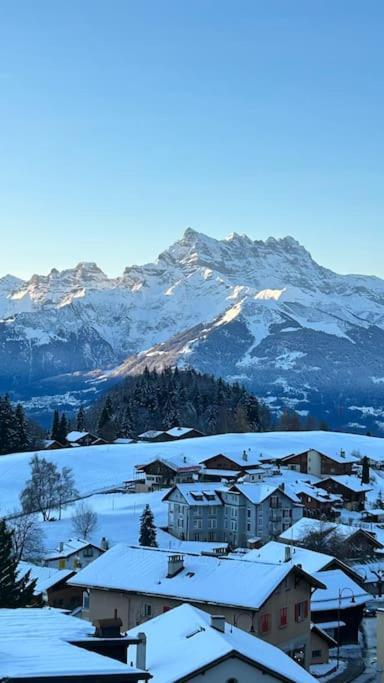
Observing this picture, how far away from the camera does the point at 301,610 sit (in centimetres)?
3634

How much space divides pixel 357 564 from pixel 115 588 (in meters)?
28.7

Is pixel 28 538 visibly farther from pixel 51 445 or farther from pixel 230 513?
pixel 51 445

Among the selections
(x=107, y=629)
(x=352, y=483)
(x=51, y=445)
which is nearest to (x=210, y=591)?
(x=107, y=629)

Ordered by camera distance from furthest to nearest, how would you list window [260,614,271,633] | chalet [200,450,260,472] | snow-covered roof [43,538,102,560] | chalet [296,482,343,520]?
chalet [200,450,260,472]
chalet [296,482,343,520]
snow-covered roof [43,538,102,560]
window [260,614,271,633]

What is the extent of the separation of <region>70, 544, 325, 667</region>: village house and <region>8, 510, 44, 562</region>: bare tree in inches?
900

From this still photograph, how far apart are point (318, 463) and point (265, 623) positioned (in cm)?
8208

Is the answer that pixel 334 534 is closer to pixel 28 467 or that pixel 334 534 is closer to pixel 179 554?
pixel 179 554

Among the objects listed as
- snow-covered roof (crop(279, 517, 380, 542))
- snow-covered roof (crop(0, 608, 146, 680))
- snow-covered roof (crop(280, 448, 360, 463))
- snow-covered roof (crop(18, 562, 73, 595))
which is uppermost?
snow-covered roof (crop(0, 608, 146, 680))

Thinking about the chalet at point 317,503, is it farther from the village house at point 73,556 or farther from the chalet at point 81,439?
the chalet at point 81,439

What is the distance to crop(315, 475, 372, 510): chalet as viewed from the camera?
9638cm

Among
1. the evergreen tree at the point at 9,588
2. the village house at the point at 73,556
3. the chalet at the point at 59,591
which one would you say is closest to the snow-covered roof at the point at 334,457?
the village house at the point at 73,556

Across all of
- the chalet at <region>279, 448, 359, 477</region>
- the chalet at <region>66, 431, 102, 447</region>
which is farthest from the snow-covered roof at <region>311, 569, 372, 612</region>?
the chalet at <region>66, 431, 102, 447</region>

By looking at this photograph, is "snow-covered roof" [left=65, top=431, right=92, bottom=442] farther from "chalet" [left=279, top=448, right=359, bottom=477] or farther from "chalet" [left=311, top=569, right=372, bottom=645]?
"chalet" [left=311, top=569, right=372, bottom=645]

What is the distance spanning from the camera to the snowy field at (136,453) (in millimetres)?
99438
